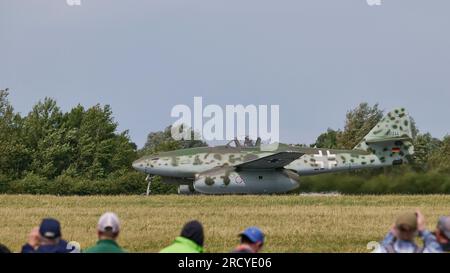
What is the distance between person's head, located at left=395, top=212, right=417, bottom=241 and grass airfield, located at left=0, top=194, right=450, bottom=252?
7700 millimetres

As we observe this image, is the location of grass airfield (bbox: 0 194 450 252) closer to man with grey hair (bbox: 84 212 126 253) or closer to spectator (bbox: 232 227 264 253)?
spectator (bbox: 232 227 264 253)

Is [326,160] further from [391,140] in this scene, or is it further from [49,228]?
[49,228]

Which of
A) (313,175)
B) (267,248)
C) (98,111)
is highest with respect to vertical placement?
(98,111)

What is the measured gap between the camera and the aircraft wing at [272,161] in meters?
35.9

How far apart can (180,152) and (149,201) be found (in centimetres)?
929

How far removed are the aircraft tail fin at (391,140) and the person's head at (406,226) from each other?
30136mm

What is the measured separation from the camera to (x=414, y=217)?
936 cm

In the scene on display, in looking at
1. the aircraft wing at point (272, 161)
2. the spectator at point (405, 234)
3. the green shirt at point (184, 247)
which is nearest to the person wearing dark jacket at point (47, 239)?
the green shirt at point (184, 247)

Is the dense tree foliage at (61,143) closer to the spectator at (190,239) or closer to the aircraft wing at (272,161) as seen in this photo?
the aircraft wing at (272,161)

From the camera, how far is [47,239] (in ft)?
31.8

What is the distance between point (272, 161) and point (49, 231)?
89.7ft
